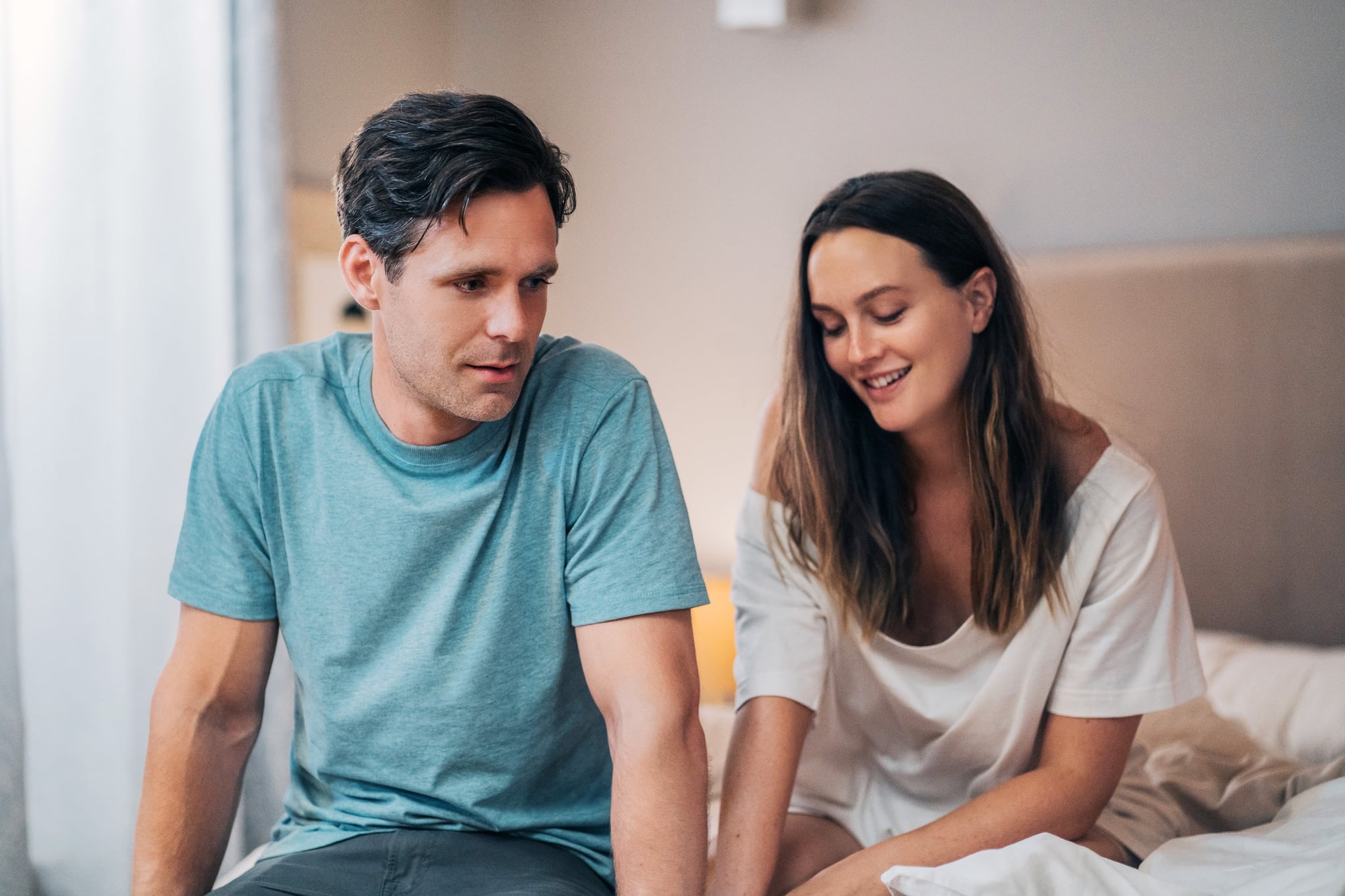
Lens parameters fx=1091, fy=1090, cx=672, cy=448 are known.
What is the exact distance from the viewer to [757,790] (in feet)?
4.19

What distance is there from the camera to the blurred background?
1.83 m

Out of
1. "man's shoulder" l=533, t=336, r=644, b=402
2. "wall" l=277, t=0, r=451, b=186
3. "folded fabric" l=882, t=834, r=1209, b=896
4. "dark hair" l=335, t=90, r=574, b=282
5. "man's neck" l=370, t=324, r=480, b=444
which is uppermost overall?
"wall" l=277, t=0, r=451, b=186

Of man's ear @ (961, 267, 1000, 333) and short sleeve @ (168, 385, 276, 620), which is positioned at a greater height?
man's ear @ (961, 267, 1000, 333)

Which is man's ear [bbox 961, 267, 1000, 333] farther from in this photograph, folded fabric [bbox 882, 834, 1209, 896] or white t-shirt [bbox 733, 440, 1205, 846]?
folded fabric [bbox 882, 834, 1209, 896]

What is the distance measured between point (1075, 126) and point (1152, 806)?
5.18 feet

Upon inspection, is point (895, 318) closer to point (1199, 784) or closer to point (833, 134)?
point (1199, 784)

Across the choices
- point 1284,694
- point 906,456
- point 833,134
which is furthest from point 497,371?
point 833,134

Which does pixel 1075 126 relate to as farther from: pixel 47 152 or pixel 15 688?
pixel 15 688

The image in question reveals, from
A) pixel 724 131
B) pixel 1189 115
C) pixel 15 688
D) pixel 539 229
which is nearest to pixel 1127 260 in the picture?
pixel 1189 115

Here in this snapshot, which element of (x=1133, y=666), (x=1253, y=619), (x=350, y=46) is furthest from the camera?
(x=350, y=46)

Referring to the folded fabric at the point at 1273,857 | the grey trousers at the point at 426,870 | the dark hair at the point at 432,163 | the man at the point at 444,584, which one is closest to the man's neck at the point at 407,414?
the man at the point at 444,584

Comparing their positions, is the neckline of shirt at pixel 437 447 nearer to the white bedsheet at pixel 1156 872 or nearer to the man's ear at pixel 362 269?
the man's ear at pixel 362 269

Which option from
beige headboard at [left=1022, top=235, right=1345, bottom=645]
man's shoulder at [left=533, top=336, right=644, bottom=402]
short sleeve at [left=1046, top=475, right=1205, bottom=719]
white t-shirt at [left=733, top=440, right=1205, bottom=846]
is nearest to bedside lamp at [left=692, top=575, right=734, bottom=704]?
beige headboard at [left=1022, top=235, right=1345, bottom=645]

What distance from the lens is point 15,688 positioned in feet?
5.23
